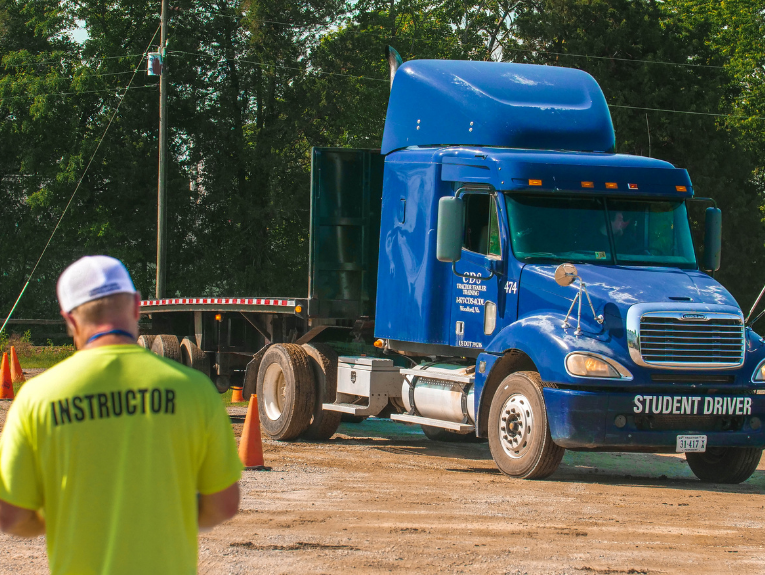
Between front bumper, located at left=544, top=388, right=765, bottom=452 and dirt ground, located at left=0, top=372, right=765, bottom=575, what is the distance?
17.6 inches

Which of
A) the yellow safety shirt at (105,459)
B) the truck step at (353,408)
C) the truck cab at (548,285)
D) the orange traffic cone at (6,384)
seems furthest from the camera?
the orange traffic cone at (6,384)

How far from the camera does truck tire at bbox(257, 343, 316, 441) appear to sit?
1288 centimetres

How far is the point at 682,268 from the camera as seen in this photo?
10.4m

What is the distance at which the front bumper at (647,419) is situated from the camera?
916cm

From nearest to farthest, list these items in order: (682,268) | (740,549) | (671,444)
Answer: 1. (740,549)
2. (671,444)
3. (682,268)

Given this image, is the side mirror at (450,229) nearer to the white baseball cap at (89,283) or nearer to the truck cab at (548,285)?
the truck cab at (548,285)

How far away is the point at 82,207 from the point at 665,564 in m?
33.7

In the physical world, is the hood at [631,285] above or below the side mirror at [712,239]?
below

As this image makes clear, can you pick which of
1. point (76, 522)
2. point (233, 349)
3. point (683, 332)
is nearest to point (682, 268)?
point (683, 332)

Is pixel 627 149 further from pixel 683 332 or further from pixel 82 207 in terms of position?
pixel 683 332

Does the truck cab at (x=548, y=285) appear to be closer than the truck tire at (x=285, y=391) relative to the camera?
Yes

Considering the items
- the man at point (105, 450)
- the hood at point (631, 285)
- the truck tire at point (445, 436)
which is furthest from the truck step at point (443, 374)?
the man at point (105, 450)

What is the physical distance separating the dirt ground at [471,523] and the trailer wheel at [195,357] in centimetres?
472

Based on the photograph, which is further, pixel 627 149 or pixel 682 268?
pixel 627 149
